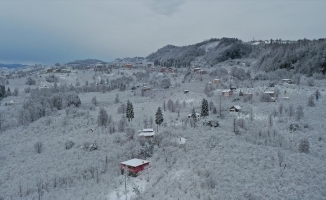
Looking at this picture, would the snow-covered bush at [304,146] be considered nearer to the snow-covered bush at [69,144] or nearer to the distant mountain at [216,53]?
the snow-covered bush at [69,144]

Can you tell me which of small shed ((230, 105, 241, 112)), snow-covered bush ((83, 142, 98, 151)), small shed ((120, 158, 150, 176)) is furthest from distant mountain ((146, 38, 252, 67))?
small shed ((120, 158, 150, 176))

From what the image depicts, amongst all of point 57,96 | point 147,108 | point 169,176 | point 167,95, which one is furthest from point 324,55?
point 57,96

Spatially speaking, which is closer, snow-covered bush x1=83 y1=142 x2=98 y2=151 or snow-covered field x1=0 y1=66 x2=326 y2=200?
snow-covered field x1=0 y1=66 x2=326 y2=200

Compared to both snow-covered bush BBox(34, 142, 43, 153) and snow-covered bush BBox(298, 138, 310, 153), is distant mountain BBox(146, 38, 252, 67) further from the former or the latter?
snow-covered bush BBox(34, 142, 43, 153)

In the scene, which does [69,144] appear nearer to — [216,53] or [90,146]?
[90,146]

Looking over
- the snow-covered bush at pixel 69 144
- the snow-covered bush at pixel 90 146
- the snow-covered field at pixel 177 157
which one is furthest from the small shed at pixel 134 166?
the snow-covered bush at pixel 69 144

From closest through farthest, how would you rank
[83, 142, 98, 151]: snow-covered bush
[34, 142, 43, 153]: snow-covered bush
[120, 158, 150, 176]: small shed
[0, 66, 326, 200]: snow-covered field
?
[0, 66, 326, 200]: snow-covered field → [120, 158, 150, 176]: small shed → [83, 142, 98, 151]: snow-covered bush → [34, 142, 43, 153]: snow-covered bush

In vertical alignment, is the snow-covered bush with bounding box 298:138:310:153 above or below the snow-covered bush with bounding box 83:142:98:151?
above

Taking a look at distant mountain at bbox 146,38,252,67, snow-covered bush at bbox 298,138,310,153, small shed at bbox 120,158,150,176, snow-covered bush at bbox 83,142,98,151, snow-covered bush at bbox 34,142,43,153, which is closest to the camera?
small shed at bbox 120,158,150,176

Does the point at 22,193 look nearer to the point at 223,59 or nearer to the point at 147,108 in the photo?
the point at 147,108
